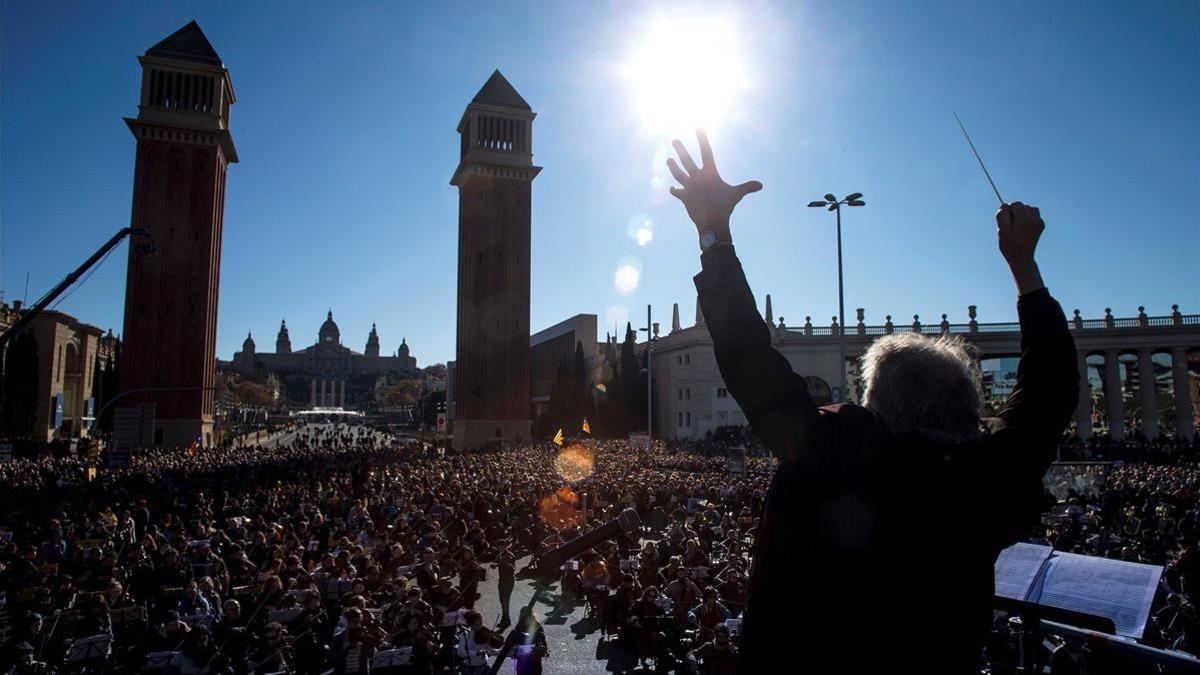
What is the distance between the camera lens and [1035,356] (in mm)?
2105

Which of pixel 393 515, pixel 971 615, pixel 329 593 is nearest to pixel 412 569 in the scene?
pixel 329 593

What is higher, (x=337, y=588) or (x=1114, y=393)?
(x=1114, y=393)

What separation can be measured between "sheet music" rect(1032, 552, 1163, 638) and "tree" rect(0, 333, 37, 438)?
65.1 meters

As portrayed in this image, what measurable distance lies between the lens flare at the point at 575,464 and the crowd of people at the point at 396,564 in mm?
679

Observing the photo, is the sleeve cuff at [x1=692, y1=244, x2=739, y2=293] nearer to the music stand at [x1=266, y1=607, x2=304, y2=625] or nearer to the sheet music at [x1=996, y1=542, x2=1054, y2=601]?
the sheet music at [x1=996, y1=542, x2=1054, y2=601]

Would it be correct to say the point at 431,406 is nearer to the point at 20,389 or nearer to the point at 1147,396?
the point at 20,389

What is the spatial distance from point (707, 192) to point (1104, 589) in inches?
111

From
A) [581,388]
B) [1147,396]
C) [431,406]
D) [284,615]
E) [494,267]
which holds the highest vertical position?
[494,267]

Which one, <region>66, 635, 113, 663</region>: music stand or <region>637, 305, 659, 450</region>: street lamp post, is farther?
<region>637, 305, 659, 450</region>: street lamp post

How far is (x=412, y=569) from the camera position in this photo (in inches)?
474

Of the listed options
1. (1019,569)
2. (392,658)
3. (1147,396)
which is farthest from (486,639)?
(1147,396)

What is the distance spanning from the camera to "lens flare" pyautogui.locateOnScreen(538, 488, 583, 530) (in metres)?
20.4

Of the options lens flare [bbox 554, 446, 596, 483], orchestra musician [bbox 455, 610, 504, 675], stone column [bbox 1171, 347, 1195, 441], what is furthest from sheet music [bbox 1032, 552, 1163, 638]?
stone column [bbox 1171, 347, 1195, 441]

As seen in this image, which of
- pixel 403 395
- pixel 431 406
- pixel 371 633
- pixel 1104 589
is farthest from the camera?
pixel 403 395
